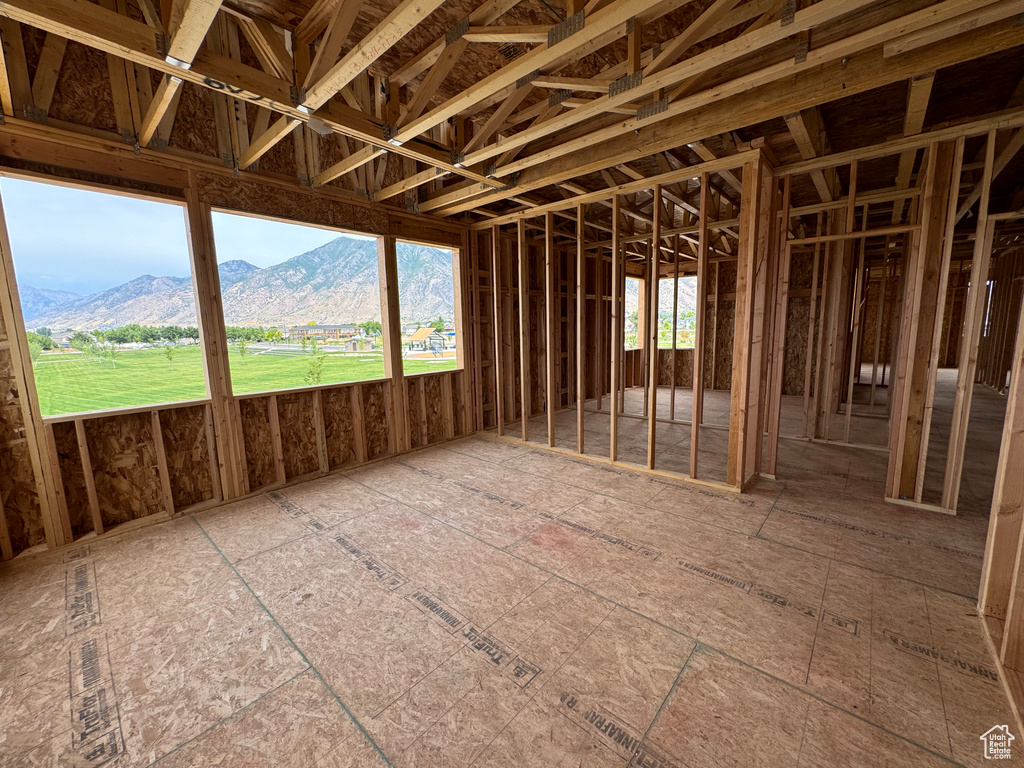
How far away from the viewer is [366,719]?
1.62 meters

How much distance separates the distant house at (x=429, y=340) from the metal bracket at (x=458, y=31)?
14.0 feet

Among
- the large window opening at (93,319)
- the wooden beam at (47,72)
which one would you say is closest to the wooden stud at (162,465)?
the large window opening at (93,319)

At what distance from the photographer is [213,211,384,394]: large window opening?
4.22 metres

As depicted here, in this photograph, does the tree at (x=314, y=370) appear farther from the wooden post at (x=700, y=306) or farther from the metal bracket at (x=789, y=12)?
the metal bracket at (x=789, y=12)

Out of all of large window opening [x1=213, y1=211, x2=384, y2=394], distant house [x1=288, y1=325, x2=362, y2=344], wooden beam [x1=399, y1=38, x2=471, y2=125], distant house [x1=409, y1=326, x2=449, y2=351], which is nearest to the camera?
wooden beam [x1=399, y1=38, x2=471, y2=125]

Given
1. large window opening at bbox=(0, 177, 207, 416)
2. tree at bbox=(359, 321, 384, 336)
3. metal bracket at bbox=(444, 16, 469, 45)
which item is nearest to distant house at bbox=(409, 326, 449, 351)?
tree at bbox=(359, 321, 384, 336)

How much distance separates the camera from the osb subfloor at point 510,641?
153 centimetres

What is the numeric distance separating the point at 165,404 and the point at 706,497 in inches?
204

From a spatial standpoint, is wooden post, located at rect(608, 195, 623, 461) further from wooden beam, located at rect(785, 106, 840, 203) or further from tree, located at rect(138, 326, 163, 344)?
tree, located at rect(138, 326, 163, 344)

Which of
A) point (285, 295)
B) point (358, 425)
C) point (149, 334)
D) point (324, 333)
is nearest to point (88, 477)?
point (149, 334)

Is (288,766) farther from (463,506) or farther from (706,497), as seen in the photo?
(706,497)

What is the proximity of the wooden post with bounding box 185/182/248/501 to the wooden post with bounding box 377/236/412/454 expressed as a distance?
5.65 feet

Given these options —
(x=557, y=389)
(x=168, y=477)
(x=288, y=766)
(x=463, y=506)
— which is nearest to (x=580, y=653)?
(x=288, y=766)

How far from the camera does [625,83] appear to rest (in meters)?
2.43
